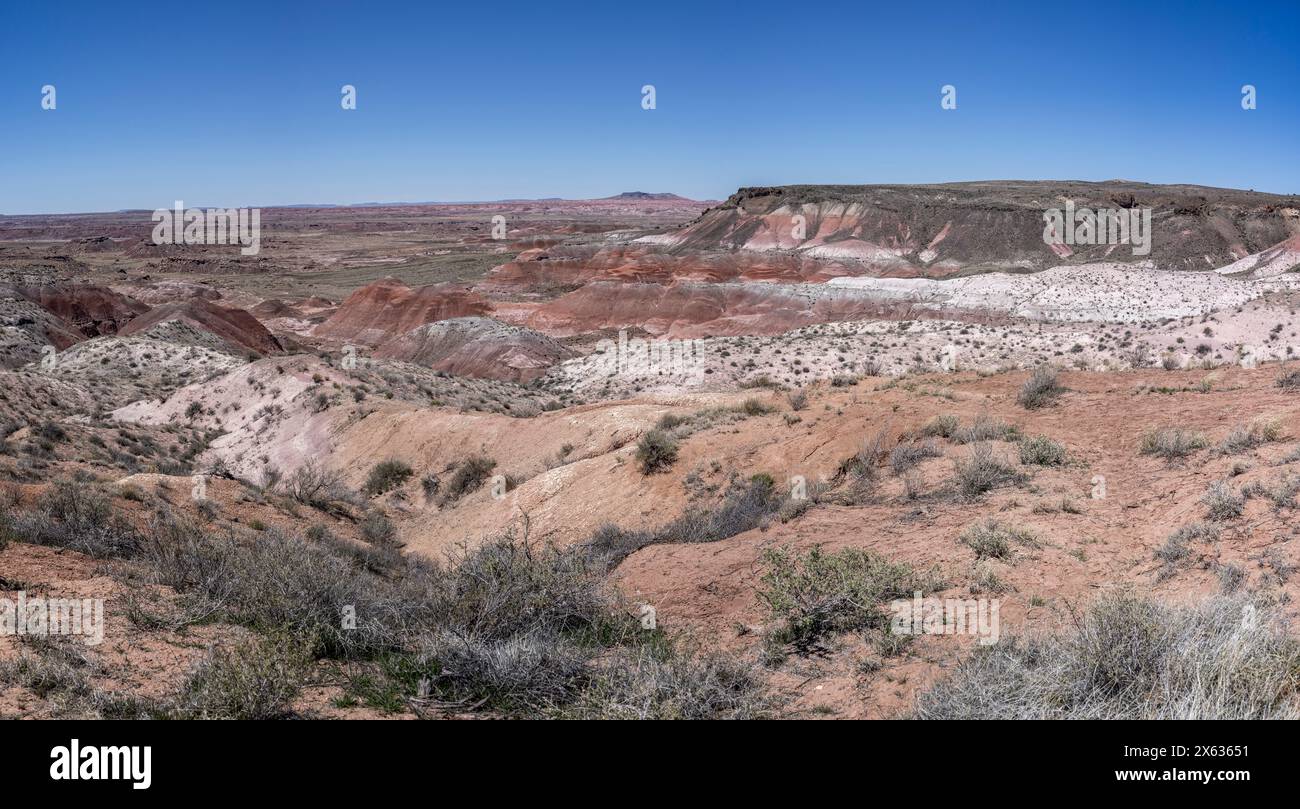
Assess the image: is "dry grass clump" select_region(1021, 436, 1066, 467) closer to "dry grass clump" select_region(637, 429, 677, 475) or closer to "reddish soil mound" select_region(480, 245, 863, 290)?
"dry grass clump" select_region(637, 429, 677, 475)

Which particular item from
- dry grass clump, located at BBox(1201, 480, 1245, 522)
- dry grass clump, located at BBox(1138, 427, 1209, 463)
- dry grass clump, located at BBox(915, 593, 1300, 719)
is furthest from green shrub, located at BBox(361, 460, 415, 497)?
dry grass clump, located at BBox(1201, 480, 1245, 522)

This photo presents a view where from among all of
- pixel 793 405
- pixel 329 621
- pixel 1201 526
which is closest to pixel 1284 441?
pixel 1201 526

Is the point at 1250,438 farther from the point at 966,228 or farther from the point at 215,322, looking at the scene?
the point at 966,228

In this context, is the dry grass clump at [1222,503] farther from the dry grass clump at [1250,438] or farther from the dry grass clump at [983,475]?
the dry grass clump at [983,475]

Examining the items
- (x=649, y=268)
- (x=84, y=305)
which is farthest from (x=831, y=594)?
(x=649, y=268)

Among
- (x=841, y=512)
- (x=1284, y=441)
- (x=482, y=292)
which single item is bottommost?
(x=841, y=512)
